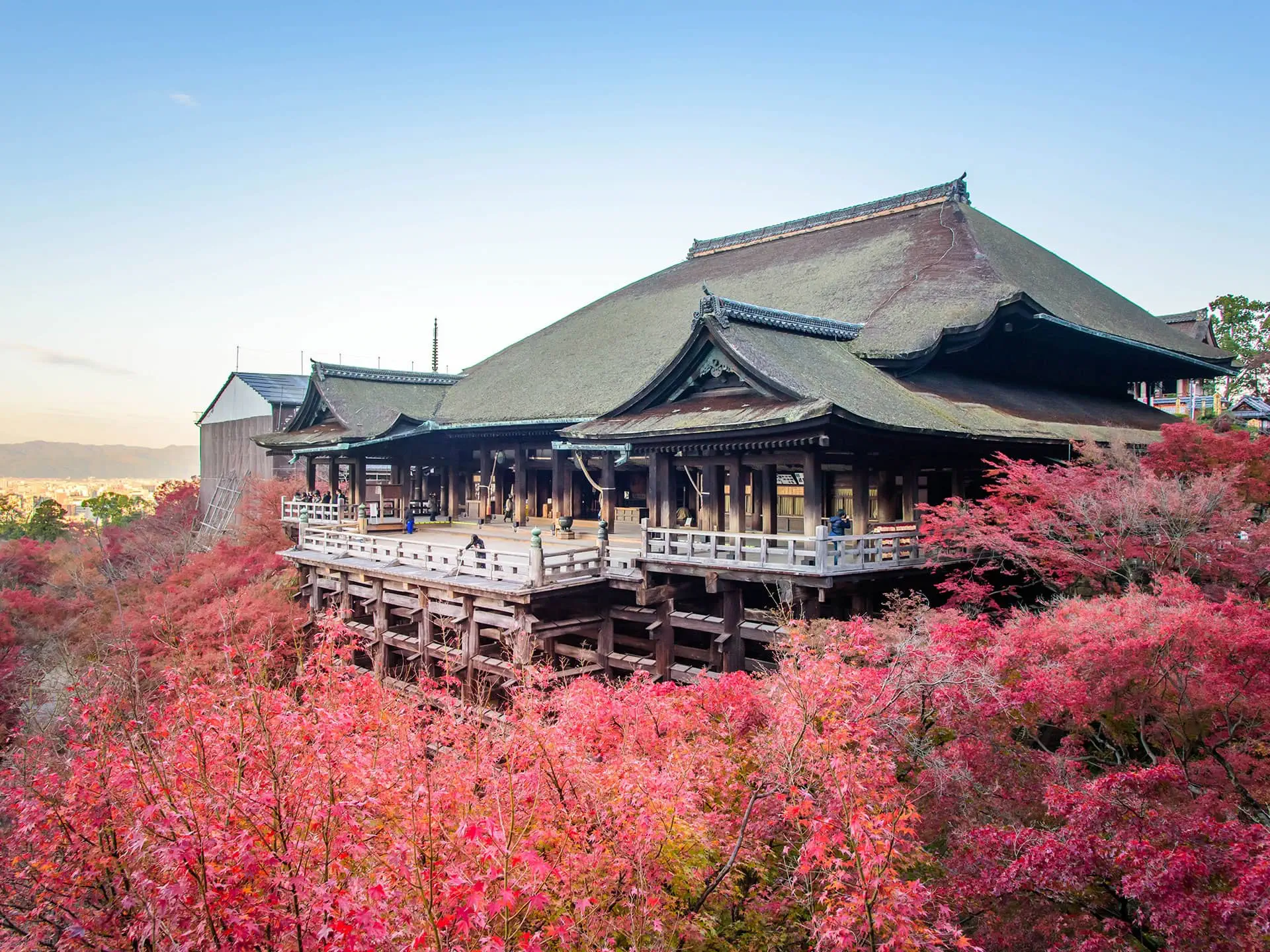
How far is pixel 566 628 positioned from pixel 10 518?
4916 centimetres

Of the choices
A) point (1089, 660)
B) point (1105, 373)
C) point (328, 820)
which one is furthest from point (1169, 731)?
point (1105, 373)

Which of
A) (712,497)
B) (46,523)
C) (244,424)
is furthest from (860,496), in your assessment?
(46,523)

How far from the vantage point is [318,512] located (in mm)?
29172

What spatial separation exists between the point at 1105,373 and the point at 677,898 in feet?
83.8

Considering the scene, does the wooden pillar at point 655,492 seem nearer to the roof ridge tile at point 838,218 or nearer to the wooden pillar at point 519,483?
the wooden pillar at point 519,483

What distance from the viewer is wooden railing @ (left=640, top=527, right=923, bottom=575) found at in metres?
13.6

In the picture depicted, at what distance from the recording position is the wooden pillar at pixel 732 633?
1553 centimetres

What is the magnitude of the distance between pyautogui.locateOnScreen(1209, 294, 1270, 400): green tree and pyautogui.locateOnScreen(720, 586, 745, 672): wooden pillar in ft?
127

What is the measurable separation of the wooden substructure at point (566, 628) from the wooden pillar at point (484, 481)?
302 inches

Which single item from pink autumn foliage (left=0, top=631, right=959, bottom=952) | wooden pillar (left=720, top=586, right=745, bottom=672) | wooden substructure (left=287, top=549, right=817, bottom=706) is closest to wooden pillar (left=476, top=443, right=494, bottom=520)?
wooden substructure (left=287, top=549, right=817, bottom=706)

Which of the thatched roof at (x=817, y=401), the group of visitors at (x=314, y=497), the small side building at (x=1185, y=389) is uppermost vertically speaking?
the small side building at (x=1185, y=389)

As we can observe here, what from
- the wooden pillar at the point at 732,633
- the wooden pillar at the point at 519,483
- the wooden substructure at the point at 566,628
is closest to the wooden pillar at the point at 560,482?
the wooden pillar at the point at 519,483

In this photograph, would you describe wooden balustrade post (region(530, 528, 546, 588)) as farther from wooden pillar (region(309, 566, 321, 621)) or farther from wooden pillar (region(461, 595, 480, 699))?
wooden pillar (region(309, 566, 321, 621))

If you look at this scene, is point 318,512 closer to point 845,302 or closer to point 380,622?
point 380,622
